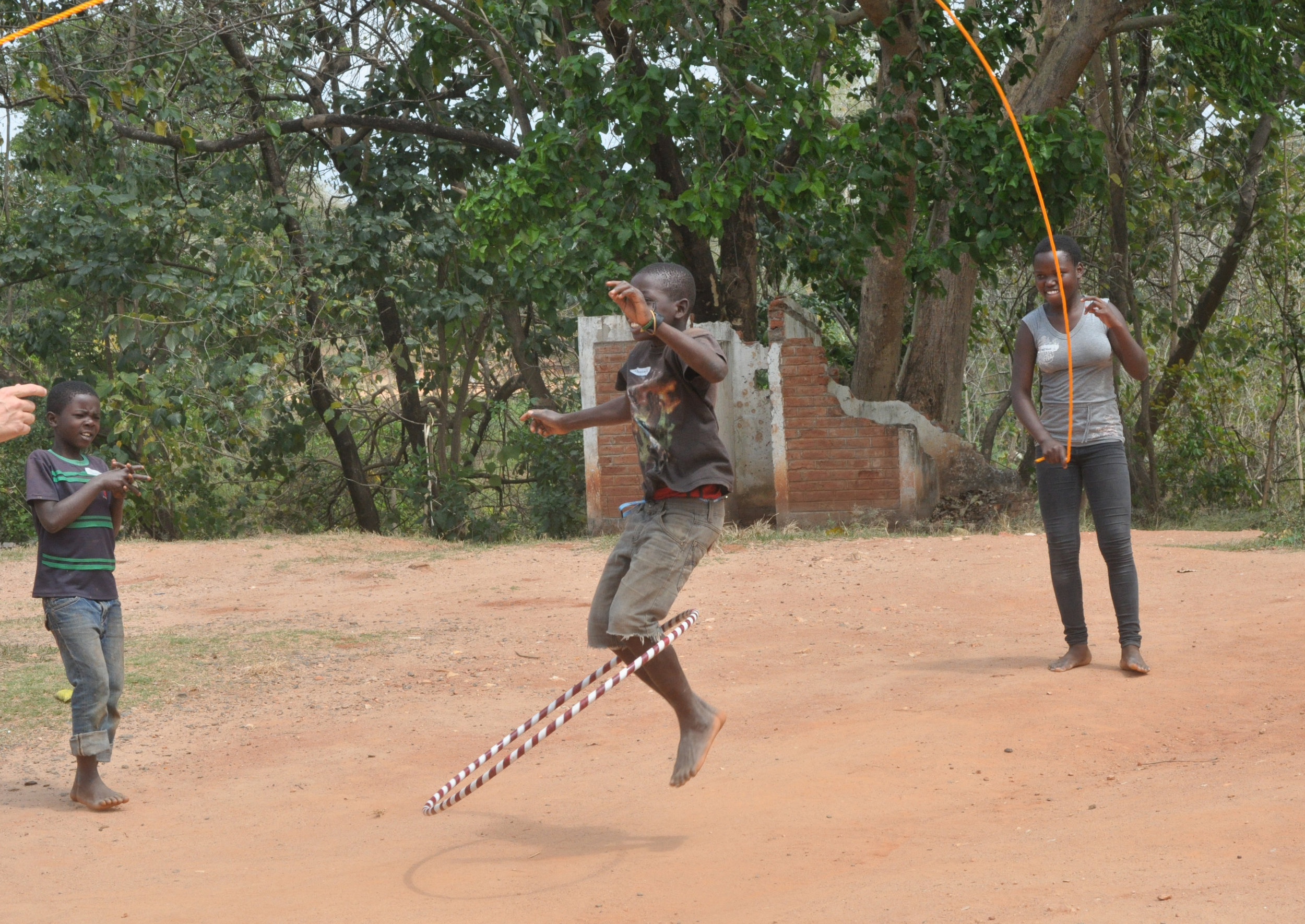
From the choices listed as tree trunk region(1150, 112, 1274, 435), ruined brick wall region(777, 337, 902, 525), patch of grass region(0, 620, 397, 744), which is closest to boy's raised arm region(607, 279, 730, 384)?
patch of grass region(0, 620, 397, 744)

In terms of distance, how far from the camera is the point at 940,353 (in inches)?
514

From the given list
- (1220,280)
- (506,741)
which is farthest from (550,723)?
(1220,280)

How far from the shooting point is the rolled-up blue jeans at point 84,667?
4781 mm

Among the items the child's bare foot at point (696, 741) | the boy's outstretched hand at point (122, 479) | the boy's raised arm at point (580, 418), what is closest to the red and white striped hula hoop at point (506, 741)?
the child's bare foot at point (696, 741)

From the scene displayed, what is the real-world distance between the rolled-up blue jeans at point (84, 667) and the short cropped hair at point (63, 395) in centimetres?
71

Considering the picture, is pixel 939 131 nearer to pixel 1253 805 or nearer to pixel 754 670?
pixel 754 670

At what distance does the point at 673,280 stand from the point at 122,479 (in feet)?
7.10

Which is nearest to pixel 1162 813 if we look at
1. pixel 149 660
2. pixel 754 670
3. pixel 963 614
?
pixel 754 670

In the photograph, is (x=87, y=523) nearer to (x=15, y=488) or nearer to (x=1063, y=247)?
(x=1063, y=247)

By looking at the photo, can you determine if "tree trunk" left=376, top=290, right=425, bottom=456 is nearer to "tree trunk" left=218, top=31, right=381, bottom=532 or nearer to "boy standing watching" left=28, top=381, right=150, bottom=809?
"tree trunk" left=218, top=31, right=381, bottom=532

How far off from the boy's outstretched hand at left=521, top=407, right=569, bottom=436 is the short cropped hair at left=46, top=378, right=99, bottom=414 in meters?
1.68

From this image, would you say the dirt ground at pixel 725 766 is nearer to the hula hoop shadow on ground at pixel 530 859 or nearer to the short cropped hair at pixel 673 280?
the hula hoop shadow on ground at pixel 530 859

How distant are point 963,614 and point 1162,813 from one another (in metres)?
4.08

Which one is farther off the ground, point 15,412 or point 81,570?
point 15,412
